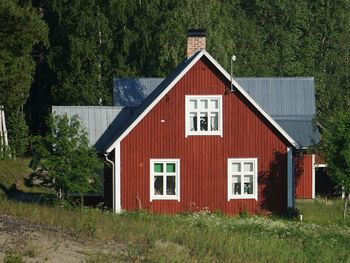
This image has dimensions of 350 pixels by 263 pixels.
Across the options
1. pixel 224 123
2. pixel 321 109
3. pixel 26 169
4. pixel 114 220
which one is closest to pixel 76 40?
pixel 26 169

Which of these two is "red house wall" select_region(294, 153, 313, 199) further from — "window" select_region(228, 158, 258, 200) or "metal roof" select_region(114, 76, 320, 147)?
"window" select_region(228, 158, 258, 200)

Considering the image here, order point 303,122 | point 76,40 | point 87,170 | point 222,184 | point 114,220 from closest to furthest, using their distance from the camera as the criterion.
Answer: point 114,220 → point 87,170 → point 222,184 → point 303,122 → point 76,40

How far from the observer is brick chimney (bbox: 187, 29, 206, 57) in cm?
3884

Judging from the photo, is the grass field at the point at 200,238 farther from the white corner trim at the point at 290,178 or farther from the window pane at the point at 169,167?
the window pane at the point at 169,167

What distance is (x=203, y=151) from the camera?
3688 cm

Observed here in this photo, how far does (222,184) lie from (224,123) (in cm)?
227

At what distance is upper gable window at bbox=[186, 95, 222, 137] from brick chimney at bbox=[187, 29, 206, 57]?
9.90 feet

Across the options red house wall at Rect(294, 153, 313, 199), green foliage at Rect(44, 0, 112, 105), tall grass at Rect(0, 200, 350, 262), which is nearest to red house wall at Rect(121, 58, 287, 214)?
tall grass at Rect(0, 200, 350, 262)

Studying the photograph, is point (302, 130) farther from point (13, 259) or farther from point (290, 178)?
point (13, 259)

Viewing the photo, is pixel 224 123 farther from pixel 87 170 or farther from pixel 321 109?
pixel 321 109

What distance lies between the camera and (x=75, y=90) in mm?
59000

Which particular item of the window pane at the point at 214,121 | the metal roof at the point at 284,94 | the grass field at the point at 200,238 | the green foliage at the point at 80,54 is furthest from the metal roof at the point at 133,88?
the grass field at the point at 200,238

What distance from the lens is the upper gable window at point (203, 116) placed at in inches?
1451

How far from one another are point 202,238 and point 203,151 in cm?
1330
